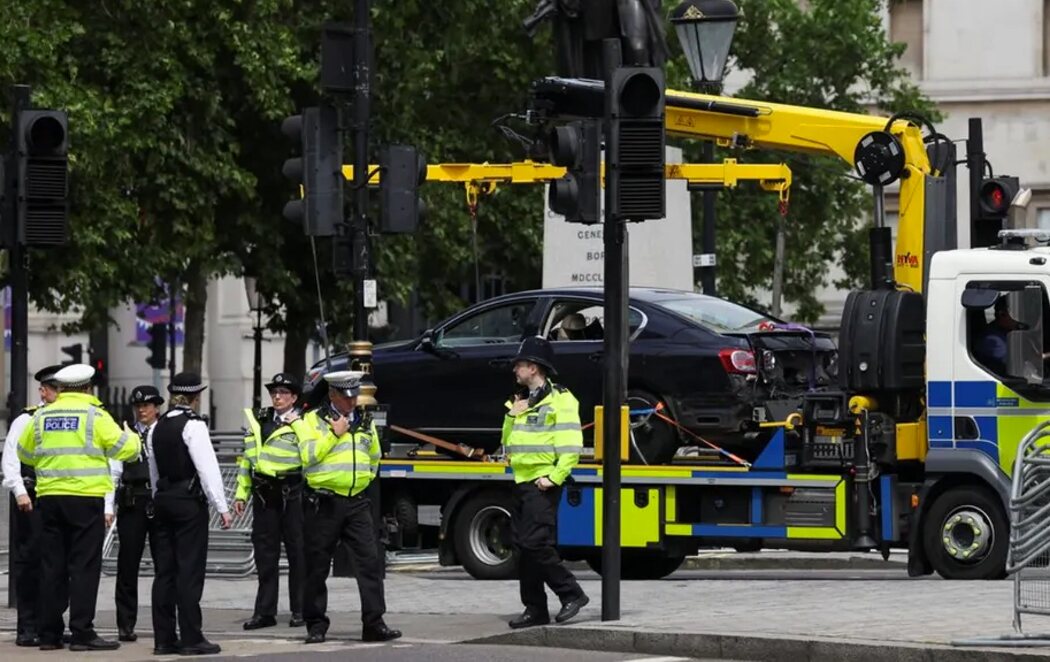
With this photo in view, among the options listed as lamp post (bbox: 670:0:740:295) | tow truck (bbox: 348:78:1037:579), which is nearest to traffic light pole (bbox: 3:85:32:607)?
tow truck (bbox: 348:78:1037:579)

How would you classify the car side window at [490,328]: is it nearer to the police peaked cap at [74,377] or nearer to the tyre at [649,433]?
the tyre at [649,433]

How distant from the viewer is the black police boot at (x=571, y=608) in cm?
1581

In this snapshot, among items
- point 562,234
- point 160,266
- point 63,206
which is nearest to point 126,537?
point 63,206

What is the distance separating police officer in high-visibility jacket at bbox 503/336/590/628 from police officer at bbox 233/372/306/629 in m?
1.68

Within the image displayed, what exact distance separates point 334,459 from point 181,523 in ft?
3.27

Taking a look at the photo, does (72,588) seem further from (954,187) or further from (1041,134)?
(1041,134)

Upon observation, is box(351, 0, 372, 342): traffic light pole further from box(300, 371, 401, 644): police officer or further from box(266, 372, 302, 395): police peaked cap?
box(300, 371, 401, 644): police officer

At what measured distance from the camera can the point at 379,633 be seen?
15789 millimetres

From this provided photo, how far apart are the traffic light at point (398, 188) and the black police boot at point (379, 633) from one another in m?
4.04

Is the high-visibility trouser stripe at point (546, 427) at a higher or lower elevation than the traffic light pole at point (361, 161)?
lower

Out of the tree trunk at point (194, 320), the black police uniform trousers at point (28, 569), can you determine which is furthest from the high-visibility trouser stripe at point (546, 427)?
the tree trunk at point (194, 320)

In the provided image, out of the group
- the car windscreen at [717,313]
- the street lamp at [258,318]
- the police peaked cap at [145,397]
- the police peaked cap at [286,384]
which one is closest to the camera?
the police peaked cap at [145,397]

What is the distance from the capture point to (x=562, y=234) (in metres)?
26.7

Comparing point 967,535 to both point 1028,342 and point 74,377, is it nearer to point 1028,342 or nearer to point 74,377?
point 1028,342
